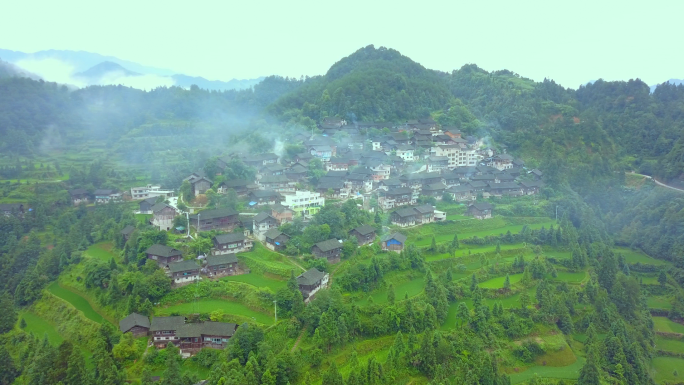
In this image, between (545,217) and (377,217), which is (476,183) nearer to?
(545,217)

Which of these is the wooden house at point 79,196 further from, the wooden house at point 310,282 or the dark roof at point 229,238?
the wooden house at point 310,282

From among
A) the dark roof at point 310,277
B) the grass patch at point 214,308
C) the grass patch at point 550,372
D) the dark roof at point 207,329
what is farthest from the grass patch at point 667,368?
the dark roof at point 207,329

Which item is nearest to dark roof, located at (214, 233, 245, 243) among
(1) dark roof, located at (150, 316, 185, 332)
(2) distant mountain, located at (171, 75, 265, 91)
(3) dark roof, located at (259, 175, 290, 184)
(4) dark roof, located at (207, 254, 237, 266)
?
(4) dark roof, located at (207, 254, 237, 266)

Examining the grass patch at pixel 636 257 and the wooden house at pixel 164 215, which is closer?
the wooden house at pixel 164 215

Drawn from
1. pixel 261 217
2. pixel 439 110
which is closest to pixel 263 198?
pixel 261 217

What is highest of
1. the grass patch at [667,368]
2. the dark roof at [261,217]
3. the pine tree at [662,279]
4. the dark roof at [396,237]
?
the dark roof at [261,217]

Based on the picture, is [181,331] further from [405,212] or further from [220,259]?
[405,212]

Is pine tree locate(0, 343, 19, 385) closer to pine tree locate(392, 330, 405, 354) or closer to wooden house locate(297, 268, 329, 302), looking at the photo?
wooden house locate(297, 268, 329, 302)
